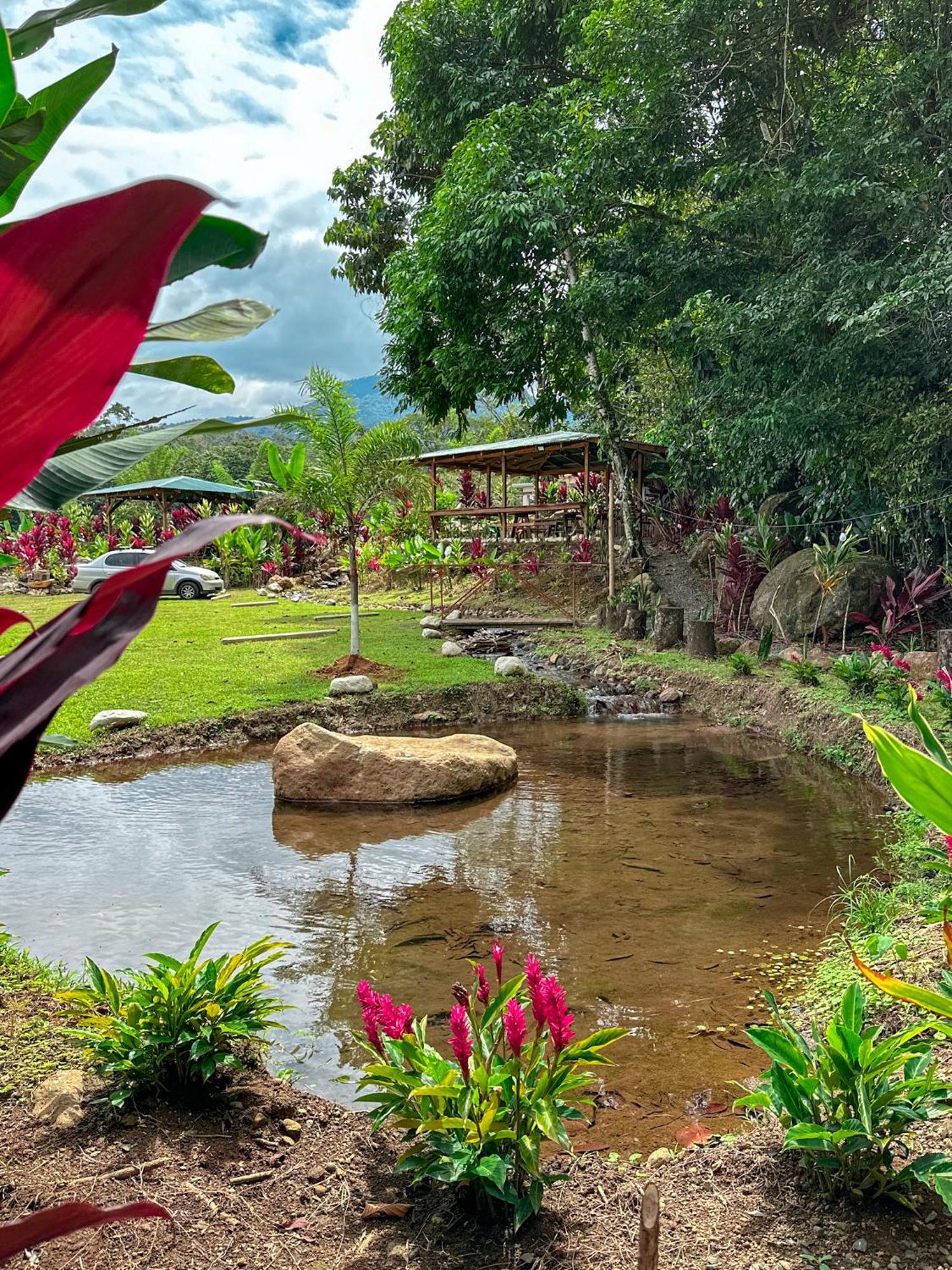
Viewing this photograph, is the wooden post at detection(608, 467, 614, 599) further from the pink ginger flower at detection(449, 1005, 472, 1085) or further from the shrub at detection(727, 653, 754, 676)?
the pink ginger flower at detection(449, 1005, 472, 1085)

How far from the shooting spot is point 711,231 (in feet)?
31.1

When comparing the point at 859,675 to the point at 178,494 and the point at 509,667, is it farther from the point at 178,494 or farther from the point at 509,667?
the point at 178,494

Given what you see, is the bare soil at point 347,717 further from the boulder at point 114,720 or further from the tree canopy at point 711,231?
the tree canopy at point 711,231

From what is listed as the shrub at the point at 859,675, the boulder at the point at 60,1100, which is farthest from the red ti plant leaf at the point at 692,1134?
the shrub at the point at 859,675

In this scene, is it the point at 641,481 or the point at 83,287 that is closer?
the point at 83,287

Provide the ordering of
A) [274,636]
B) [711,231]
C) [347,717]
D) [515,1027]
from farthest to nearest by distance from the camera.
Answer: [274,636] → [711,231] → [347,717] → [515,1027]

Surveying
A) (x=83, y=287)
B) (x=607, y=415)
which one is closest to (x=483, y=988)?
(x=83, y=287)

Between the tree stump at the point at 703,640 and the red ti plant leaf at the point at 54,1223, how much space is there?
996 cm

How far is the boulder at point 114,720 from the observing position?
24.2 ft

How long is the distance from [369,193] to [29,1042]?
16528 millimetres

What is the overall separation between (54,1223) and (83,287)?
1.17 ft

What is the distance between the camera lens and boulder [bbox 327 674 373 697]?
27.7ft

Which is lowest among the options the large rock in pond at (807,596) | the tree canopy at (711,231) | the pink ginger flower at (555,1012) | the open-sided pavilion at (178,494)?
the pink ginger flower at (555,1012)

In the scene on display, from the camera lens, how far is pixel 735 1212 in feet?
6.14
